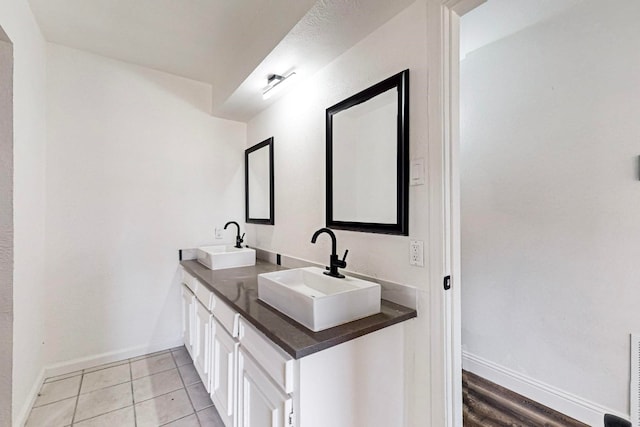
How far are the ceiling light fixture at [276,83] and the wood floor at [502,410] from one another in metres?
2.39

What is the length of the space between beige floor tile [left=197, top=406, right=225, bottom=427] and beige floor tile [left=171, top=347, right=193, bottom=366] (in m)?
0.68

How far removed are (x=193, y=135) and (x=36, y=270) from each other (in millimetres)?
1532

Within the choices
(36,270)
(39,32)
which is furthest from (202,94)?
(36,270)

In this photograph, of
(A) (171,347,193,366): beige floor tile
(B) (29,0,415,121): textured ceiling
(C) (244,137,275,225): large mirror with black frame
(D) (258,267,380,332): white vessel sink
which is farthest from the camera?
(C) (244,137,275,225): large mirror with black frame

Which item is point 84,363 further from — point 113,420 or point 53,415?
point 113,420

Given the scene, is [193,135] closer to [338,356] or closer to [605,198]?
[338,356]

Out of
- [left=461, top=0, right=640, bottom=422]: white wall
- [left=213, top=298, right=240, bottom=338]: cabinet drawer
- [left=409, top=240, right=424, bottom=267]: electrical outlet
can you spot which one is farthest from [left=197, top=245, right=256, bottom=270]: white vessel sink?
[left=461, top=0, right=640, bottom=422]: white wall

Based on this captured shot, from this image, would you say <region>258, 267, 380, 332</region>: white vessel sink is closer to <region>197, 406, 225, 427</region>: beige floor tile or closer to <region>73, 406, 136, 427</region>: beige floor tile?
<region>197, 406, 225, 427</region>: beige floor tile

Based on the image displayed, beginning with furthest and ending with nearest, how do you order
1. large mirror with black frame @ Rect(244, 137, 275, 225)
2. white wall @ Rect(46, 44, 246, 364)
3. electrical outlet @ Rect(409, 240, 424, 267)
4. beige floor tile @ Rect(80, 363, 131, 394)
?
large mirror with black frame @ Rect(244, 137, 275, 225) → white wall @ Rect(46, 44, 246, 364) → beige floor tile @ Rect(80, 363, 131, 394) → electrical outlet @ Rect(409, 240, 424, 267)

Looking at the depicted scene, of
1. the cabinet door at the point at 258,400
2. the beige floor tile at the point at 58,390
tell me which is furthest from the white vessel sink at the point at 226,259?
the beige floor tile at the point at 58,390

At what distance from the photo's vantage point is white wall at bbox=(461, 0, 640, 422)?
5.11ft

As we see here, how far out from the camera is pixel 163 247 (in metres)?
2.55

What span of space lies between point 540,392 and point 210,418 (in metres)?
2.07

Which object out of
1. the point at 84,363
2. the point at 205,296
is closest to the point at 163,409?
the point at 205,296
